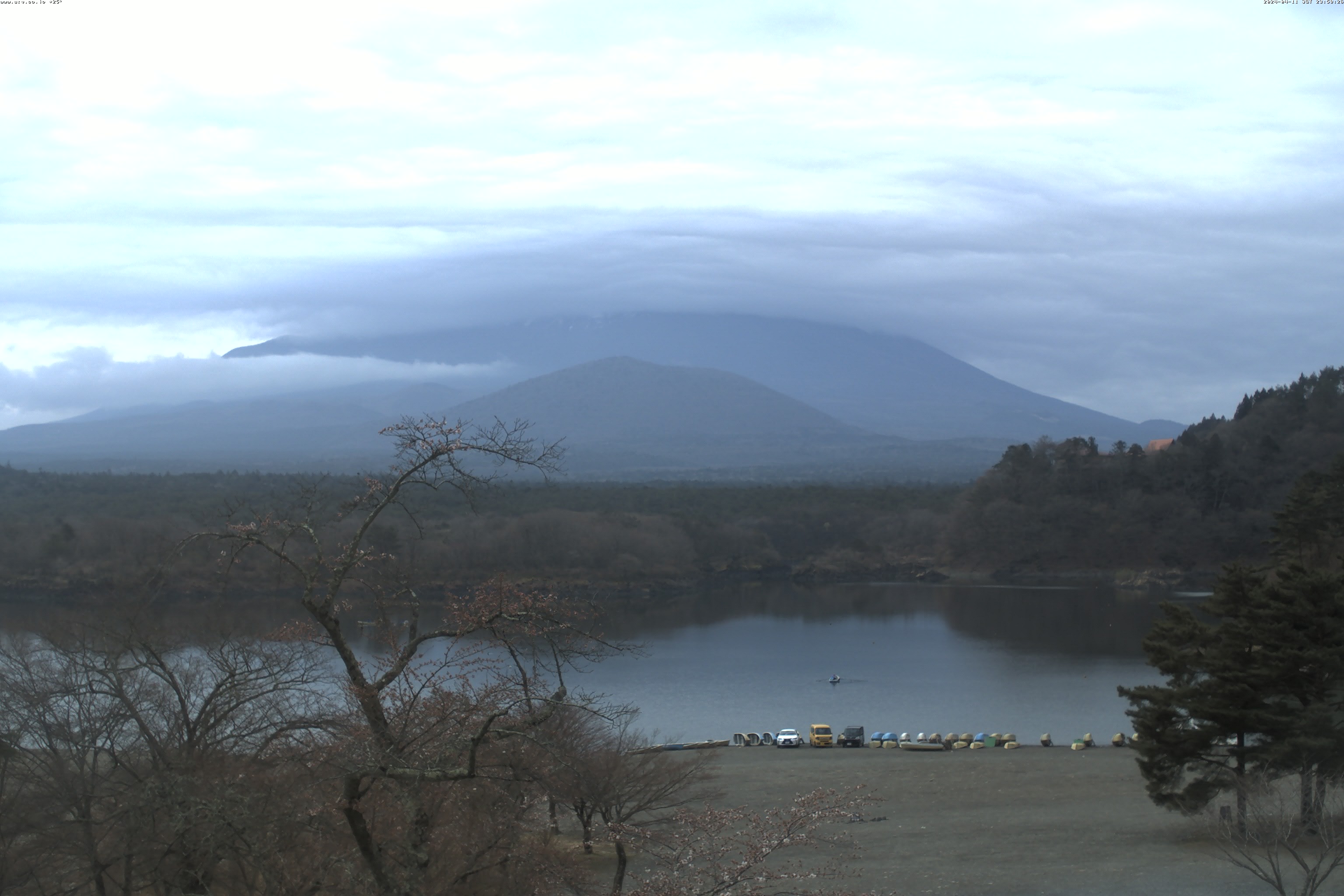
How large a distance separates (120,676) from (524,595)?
5344 millimetres

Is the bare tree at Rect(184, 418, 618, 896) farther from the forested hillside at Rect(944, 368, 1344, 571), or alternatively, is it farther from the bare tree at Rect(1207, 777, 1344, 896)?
the forested hillside at Rect(944, 368, 1344, 571)

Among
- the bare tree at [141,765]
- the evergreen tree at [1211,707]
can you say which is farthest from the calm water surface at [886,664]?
the bare tree at [141,765]

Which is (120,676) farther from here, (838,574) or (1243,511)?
(1243,511)

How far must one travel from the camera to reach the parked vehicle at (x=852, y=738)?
2581 centimetres

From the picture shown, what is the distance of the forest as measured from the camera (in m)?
55.2

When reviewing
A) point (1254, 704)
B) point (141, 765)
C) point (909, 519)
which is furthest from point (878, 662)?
point (909, 519)

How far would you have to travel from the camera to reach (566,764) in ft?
17.5

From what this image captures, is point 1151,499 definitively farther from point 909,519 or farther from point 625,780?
point 625,780

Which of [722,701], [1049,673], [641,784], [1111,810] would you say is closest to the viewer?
[641,784]

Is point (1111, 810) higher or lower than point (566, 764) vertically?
lower

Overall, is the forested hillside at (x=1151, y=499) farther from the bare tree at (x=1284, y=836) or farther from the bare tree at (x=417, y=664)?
the bare tree at (x=417, y=664)

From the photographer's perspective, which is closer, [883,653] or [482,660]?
[482,660]

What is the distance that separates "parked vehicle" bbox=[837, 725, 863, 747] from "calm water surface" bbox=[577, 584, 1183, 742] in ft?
7.37

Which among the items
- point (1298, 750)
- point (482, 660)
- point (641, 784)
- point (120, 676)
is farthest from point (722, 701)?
point (482, 660)
